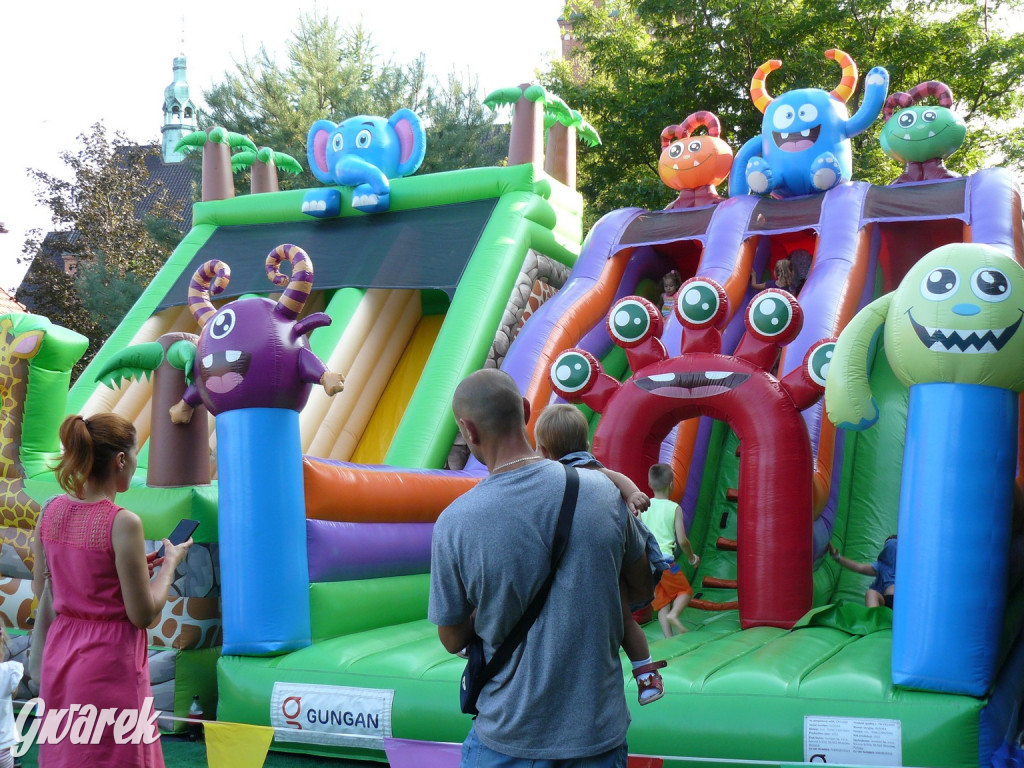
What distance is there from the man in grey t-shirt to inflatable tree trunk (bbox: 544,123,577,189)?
20.9ft

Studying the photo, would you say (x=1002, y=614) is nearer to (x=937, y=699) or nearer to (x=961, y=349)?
(x=937, y=699)

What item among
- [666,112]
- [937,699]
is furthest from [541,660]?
[666,112]

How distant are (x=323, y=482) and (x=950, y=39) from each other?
40.7 feet

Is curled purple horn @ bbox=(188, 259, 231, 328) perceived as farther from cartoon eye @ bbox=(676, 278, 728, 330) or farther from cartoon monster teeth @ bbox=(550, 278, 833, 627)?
cartoon eye @ bbox=(676, 278, 728, 330)

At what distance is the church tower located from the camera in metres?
31.1

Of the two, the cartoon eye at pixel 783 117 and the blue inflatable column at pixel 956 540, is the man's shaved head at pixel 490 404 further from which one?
the cartoon eye at pixel 783 117

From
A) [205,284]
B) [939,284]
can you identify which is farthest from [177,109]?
[939,284]

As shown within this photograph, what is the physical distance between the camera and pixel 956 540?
3.13 m

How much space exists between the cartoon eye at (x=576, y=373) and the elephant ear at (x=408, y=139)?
10.6 ft

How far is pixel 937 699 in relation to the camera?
3.00 meters

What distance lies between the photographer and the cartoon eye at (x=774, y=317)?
14.4 feet

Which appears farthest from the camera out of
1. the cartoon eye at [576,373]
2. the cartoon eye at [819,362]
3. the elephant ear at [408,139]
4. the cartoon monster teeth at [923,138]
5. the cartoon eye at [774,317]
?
the elephant ear at [408,139]

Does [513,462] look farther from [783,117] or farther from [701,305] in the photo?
[783,117]

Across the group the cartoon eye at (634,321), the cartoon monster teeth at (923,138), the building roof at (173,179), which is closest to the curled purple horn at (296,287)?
the cartoon eye at (634,321)
